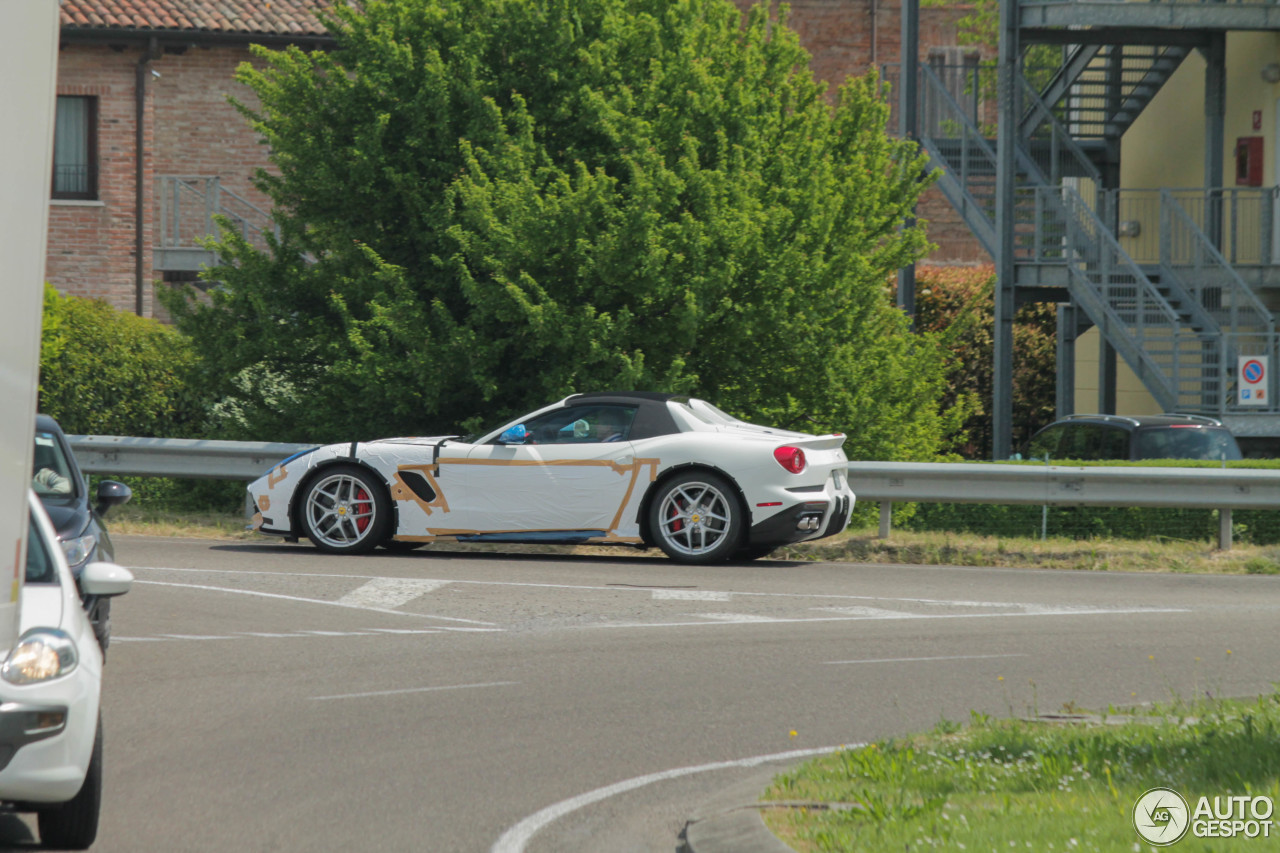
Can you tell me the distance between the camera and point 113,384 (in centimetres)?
1892

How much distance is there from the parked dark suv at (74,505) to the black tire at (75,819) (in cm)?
307

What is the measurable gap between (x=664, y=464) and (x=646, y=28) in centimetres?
630

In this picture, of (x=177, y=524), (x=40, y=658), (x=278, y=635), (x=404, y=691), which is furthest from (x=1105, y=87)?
(x=40, y=658)

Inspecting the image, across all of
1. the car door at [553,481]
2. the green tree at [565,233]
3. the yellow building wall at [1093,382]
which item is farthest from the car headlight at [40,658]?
the yellow building wall at [1093,382]

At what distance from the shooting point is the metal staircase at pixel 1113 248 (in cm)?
2069

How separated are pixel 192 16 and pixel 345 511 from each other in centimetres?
1839

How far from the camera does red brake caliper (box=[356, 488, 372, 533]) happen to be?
13.3 metres

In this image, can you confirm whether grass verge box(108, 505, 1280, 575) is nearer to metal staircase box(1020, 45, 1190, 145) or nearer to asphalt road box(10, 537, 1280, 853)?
asphalt road box(10, 537, 1280, 853)

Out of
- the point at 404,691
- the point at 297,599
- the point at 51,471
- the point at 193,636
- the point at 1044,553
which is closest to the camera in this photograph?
the point at 404,691

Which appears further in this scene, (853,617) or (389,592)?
(389,592)

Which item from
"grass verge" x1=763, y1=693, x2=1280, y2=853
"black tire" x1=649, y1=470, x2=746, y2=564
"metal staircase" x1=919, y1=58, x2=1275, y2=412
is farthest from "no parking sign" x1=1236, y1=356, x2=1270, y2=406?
"grass verge" x1=763, y1=693, x2=1280, y2=853

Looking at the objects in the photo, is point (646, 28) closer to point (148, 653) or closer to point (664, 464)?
point (664, 464)

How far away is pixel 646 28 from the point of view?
17.3 metres

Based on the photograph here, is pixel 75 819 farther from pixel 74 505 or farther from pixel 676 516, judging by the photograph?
pixel 676 516
